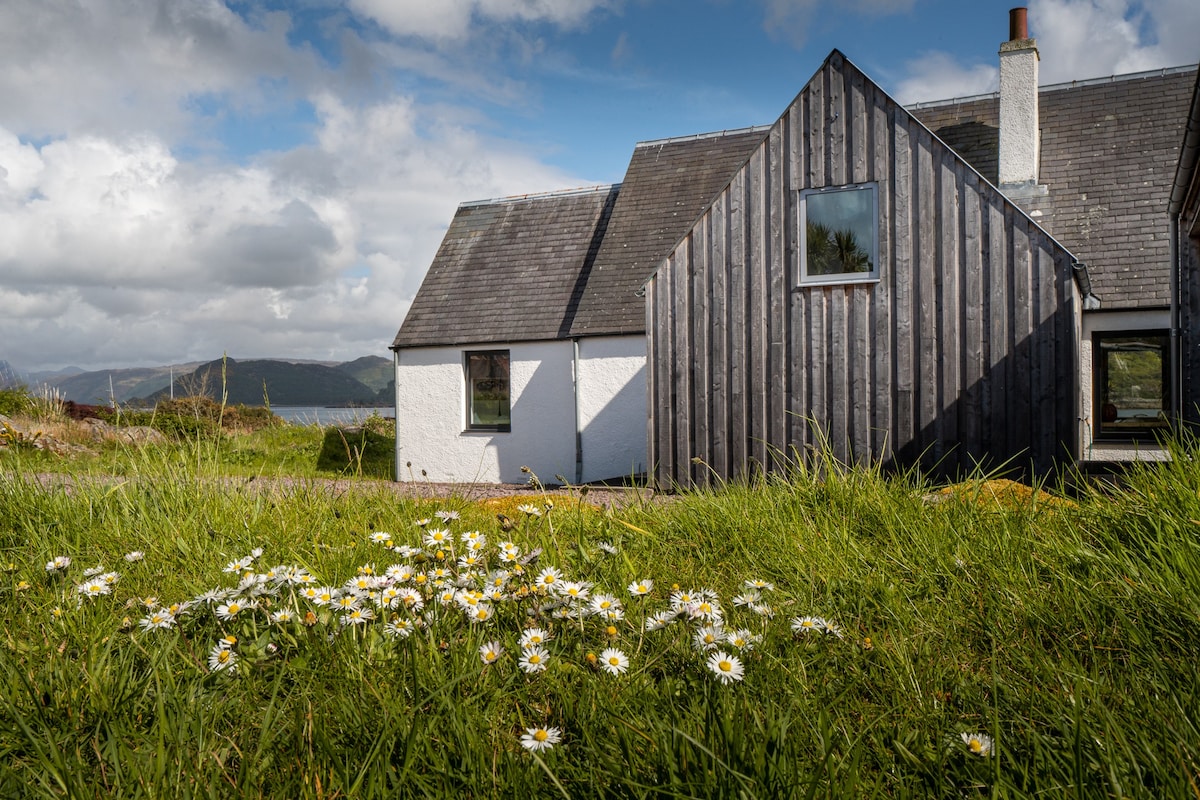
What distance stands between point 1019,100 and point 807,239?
5.40 m

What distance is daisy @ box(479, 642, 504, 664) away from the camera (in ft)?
6.64

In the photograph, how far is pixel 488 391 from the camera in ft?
51.1

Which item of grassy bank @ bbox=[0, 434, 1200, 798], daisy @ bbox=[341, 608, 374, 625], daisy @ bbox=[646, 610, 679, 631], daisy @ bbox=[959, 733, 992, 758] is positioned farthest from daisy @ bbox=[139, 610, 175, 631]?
daisy @ bbox=[959, 733, 992, 758]

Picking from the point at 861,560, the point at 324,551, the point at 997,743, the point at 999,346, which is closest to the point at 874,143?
the point at 999,346

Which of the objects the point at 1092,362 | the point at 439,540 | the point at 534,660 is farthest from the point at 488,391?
the point at 534,660

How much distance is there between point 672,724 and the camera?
171cm

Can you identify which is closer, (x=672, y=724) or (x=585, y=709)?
(x=672, y=724)

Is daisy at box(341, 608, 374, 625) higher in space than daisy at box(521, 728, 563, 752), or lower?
higher

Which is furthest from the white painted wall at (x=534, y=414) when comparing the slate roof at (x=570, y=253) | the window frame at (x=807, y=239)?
the window frame at (x=807, y=239)

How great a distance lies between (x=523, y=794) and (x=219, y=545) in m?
2.48

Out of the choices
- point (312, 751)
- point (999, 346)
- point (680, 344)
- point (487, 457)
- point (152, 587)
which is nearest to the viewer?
point (312, 751)

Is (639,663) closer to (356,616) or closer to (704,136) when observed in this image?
(356,616)

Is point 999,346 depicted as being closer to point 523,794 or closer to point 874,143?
point 874,143

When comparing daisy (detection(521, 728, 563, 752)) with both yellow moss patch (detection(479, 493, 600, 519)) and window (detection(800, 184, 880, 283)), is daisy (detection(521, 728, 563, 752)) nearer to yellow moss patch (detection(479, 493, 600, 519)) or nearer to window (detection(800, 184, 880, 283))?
yellow moss patch (detection(479, 493, 600, 519))
